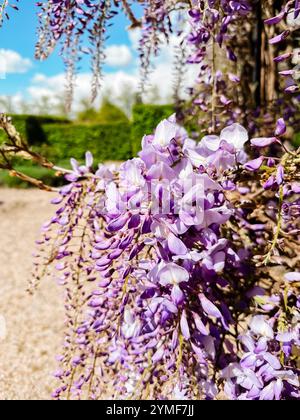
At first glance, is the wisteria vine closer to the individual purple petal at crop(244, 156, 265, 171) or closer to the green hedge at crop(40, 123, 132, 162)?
the individual purple petal at crop(244, 156, 265, 171)

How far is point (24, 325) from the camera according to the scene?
3682mm

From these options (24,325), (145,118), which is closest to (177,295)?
(24,325)

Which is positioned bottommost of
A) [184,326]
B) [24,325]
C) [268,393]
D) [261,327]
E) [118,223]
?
[24,325]

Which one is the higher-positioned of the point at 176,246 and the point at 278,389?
the point at 176,246

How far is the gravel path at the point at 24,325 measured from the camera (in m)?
2.62

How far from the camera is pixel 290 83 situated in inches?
45.7

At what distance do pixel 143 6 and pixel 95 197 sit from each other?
0.85 metres

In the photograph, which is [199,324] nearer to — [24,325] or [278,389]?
[278,389]

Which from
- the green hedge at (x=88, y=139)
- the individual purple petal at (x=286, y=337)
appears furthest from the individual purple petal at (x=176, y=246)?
the green hedge at (x=88, y=139)

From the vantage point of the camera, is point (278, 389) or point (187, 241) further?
point (278, 389)

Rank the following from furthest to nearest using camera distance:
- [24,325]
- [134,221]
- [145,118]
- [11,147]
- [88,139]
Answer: [88,139]
[145,118]
[24,325]
[11,147]
[134,221]

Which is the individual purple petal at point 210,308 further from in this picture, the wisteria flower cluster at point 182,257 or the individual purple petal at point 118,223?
the individual purple petal at point 118,223

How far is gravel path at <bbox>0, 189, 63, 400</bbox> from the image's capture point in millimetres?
2623

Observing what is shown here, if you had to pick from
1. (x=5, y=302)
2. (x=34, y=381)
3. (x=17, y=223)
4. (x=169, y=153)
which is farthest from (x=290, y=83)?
(x=17, y=223)
